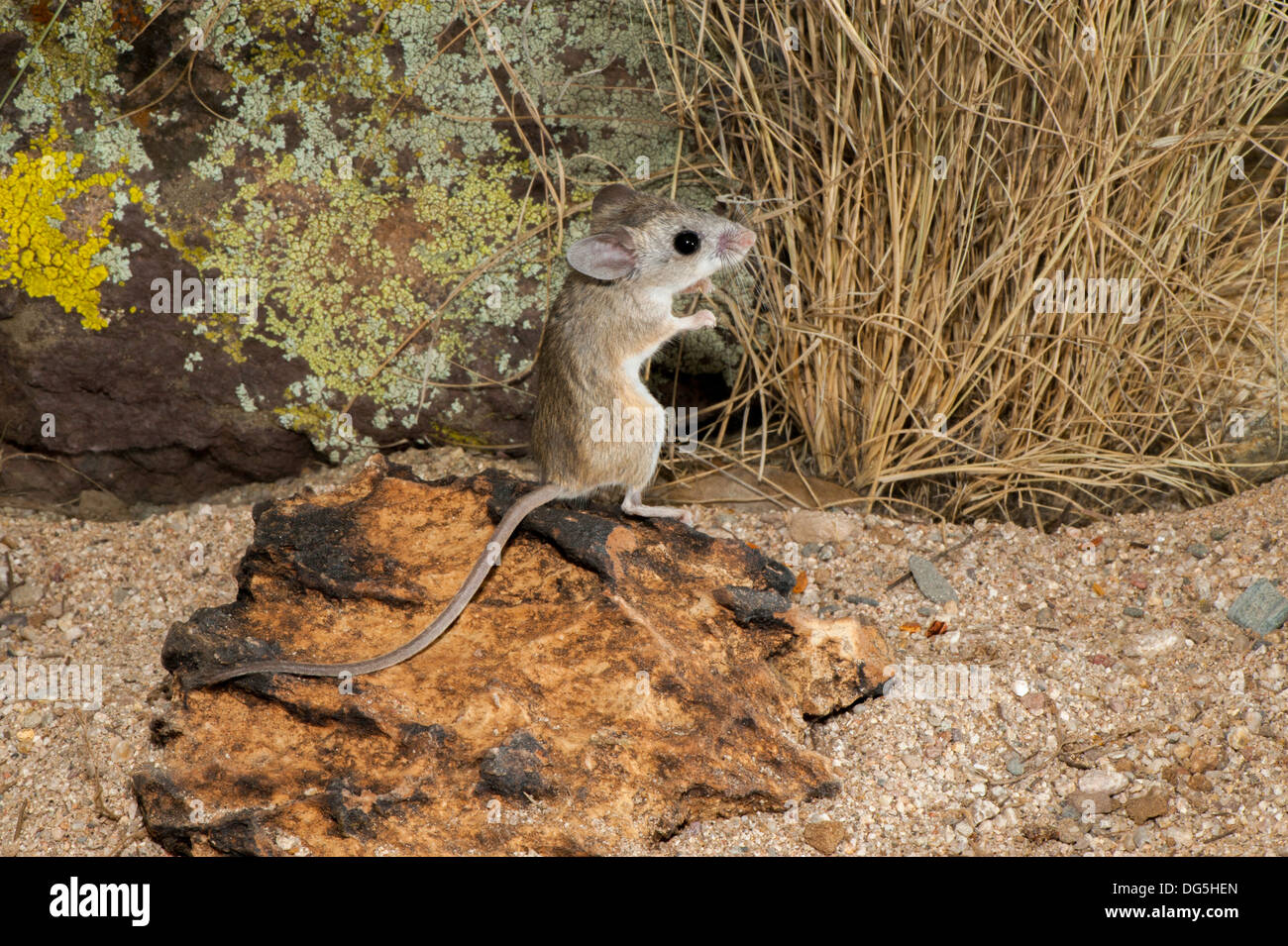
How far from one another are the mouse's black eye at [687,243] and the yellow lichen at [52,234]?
2.04 metres

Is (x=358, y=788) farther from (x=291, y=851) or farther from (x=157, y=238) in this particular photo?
(x=157, y=238)

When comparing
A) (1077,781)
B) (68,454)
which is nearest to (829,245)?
(1077,781)

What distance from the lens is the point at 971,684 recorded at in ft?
10.4

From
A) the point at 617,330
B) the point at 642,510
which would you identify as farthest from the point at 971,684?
the point at 617,330

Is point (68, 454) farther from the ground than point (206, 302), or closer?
closer

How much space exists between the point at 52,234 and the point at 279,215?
813mm

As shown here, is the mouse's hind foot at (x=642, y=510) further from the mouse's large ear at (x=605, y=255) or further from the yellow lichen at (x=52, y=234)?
the yellow lichen at (x=52, y=234)

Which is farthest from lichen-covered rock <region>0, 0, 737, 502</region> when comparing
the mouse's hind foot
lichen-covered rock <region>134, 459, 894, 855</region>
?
lichen-covered rock <region>134, 459, 894, 855</region>

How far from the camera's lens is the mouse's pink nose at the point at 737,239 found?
359cm

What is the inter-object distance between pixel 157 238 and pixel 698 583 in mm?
2463

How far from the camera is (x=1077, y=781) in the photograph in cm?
287

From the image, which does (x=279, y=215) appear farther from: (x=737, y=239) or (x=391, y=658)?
(x=391, y=658)

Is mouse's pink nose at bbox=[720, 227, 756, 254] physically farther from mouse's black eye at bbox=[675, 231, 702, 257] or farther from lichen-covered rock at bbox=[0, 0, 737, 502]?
lichen-covered rock at bbox=[0, 0, 737, 502]

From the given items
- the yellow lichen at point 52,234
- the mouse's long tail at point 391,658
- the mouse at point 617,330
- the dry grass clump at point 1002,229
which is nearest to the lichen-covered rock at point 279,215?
the yellow lichen at point 52,234
